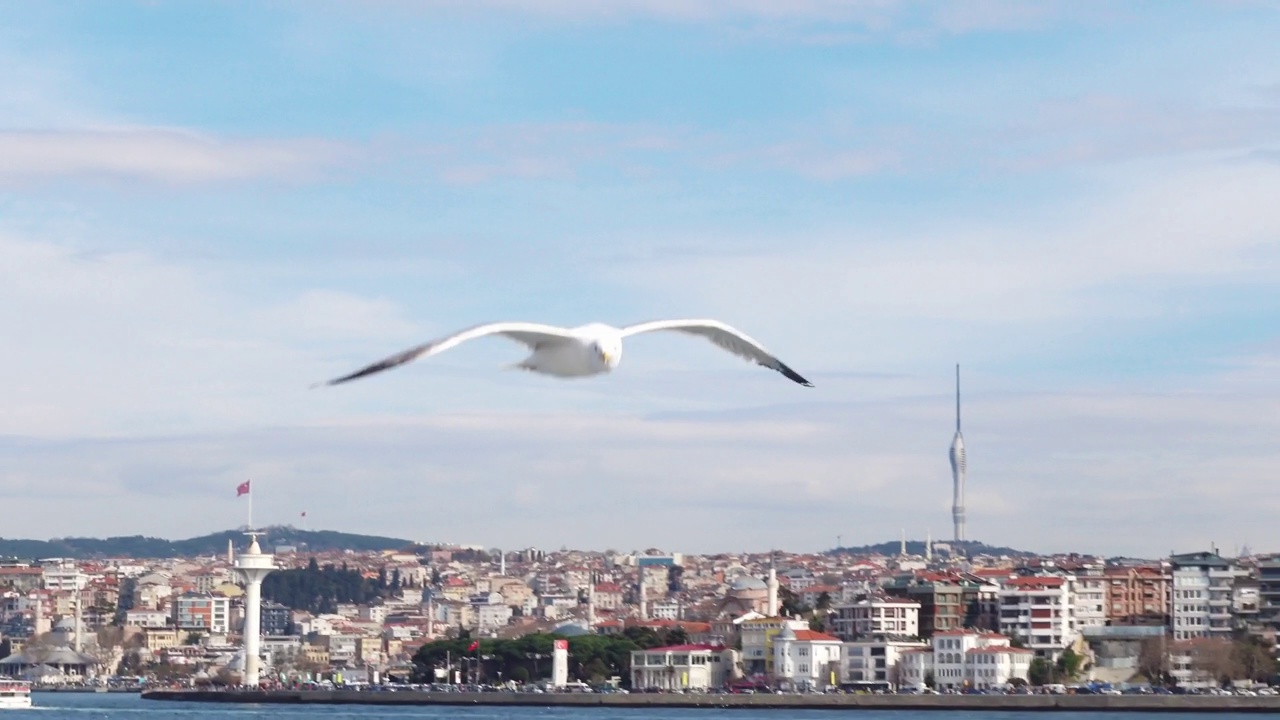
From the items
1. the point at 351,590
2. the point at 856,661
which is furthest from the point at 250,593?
the point at 351,590

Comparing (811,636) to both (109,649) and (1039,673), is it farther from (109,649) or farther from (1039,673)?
(109,649)

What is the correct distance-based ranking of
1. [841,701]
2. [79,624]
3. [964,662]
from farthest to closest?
[79,624] → [964,662] → [841,701]

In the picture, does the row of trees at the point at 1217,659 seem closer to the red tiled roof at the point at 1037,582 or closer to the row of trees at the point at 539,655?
the red tiled roof at the point at 1037,582

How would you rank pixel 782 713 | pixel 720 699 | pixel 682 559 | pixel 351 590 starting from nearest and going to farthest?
pixel 782 713
pixel 720 699
pixel 351 590
pixel 682 559

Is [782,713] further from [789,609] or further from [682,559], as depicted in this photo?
[682,559]

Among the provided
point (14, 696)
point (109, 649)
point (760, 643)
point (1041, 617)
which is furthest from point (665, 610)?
point (14, 696)
